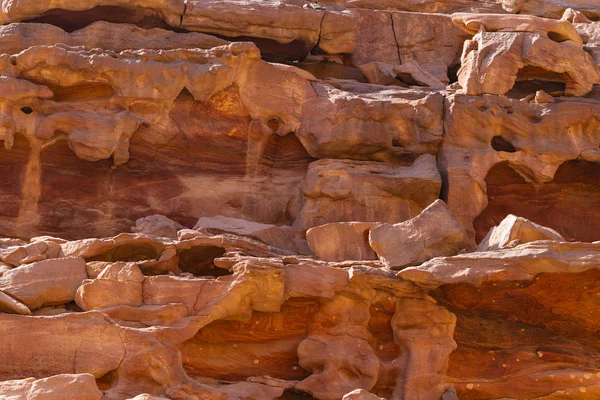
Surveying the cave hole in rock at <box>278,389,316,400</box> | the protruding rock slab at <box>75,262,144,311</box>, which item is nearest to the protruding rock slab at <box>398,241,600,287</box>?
the cave hole in rock at <box>278,389,316,400</box>

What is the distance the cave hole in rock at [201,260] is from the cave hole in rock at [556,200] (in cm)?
416

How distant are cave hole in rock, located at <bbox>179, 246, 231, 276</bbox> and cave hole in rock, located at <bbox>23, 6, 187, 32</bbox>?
5.29 meters

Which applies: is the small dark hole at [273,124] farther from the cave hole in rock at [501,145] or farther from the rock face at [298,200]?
the cave hole in rock at [501,145]

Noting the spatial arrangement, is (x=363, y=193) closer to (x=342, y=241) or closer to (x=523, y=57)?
(x=342, y=241)

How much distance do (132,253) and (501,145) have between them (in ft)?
18.1

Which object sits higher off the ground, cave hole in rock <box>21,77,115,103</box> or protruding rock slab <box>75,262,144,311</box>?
cave hole in rock <box>21,77,115,103</box>

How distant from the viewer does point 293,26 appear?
52.3ft

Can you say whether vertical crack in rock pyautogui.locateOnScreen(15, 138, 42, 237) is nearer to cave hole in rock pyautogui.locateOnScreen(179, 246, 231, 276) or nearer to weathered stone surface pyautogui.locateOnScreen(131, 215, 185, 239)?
weathered stone surface pyautogui.locateOnScreen(131, 215, 185, 239)

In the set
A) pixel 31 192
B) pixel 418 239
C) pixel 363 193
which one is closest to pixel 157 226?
pixel 31 192

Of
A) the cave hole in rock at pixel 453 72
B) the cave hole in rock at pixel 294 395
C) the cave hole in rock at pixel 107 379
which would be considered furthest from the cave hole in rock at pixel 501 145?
the cave hole in rock at pixel 107 379

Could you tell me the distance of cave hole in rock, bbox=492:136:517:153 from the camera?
46.8 feet

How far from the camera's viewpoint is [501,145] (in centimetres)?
1434

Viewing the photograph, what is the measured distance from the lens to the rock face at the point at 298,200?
1089 cm

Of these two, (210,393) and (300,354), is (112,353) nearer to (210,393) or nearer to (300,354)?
(210,393)
